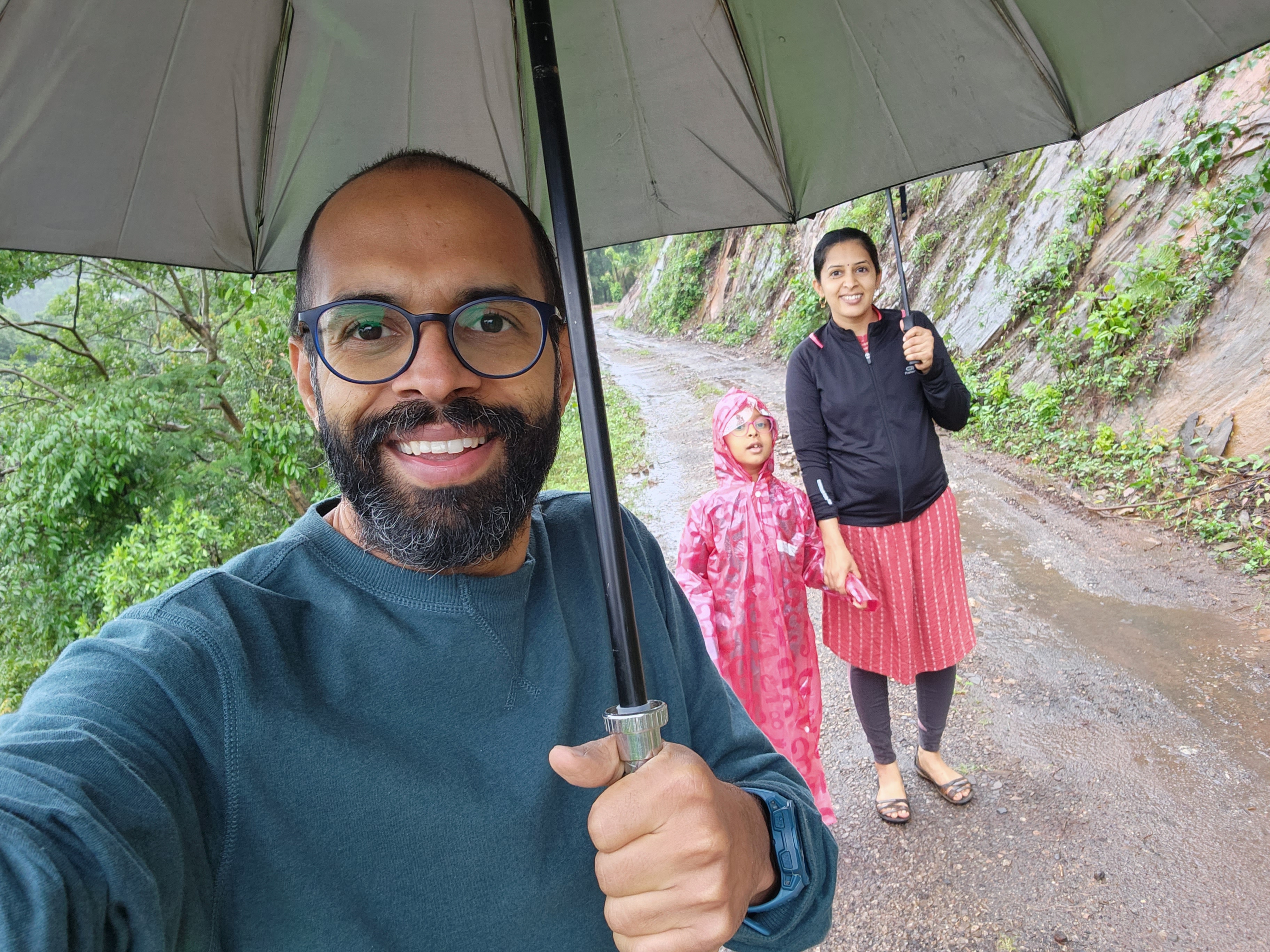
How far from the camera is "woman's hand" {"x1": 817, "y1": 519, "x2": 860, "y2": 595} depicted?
298cm

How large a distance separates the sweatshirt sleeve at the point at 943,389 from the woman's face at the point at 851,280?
0.73ft

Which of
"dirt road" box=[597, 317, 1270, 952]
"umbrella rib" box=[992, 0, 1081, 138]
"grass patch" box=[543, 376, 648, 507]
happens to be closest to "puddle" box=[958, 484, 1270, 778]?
"dirt road" box=[597, 317, 1270, 952]

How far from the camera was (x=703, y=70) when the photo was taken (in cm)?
167

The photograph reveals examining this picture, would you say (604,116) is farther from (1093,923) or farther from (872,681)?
(1093,923)

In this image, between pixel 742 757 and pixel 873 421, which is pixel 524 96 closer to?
pixel 742 757

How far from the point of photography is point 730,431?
3213 millimetres

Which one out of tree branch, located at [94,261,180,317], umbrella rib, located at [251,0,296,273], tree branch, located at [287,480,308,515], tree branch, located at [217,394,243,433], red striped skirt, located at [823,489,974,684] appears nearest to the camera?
umbrella rib, located at [251,0,296,273]

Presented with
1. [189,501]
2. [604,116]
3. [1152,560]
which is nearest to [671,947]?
[604,116]

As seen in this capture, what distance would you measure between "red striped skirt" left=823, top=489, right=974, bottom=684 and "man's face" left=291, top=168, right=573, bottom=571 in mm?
2148

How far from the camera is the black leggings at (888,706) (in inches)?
122

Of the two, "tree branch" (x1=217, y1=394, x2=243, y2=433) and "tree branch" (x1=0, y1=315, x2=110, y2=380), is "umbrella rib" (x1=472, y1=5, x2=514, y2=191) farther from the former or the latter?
"tree branch" (x1=0, y1=315, x2=110, y2=380)

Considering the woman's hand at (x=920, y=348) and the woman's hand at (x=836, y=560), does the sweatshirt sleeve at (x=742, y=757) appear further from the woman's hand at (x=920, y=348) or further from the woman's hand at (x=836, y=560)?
the woman's hand at (x=920, y=348)

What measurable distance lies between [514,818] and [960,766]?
3085 millimetres

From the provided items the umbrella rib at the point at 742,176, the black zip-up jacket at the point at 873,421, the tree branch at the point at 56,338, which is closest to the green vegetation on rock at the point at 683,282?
the tree branch at the point at 56,338
